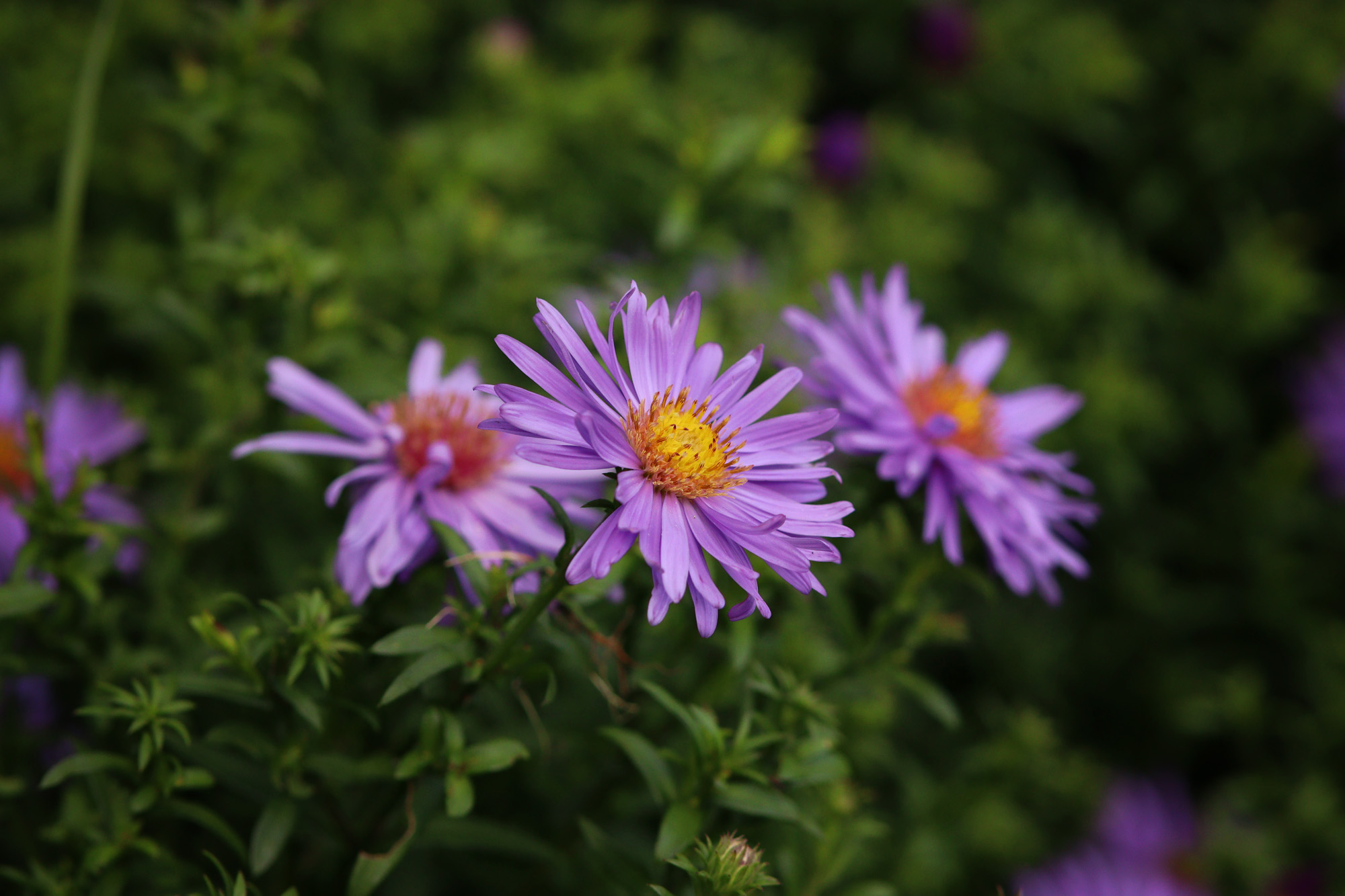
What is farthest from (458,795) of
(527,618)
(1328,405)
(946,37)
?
(1328,405)

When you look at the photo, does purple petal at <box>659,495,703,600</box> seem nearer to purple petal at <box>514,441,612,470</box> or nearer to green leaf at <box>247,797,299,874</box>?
purple petal at <box>514,441,612,470</box>

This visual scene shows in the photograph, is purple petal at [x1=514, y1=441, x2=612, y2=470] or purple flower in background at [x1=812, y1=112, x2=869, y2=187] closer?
purple petal at [x1=514, y1=441, x2=612, y2=470]

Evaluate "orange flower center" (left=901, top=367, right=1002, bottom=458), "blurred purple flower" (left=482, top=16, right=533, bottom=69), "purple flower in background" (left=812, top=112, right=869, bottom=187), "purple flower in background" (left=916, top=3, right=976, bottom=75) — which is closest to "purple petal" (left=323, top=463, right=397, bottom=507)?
"orange flower center" (left=901, top=367, right=1002, bottom=458)

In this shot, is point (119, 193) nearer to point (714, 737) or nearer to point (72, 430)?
point (72, 430)

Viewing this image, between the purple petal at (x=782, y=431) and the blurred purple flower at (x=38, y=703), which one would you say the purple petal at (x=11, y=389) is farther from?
the purple petal at (x=782, y=431)

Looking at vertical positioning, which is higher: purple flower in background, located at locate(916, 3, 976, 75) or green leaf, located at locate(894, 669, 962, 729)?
purple flower in background, located at locate(916, 3, 976, 75)

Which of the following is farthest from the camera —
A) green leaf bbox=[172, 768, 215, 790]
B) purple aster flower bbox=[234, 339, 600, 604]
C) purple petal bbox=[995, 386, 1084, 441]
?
purple petal bbox=[995, 386, 1084, 441]

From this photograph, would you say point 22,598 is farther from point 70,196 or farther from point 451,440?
point 70,196
